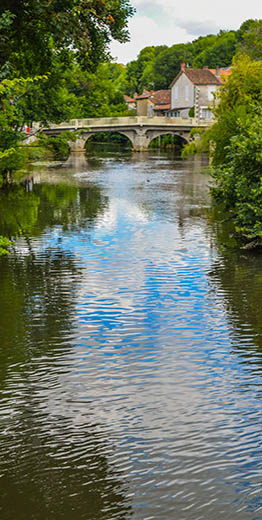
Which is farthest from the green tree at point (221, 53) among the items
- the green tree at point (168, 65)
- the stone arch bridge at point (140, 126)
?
the stone arch bridge at point (140, 126)

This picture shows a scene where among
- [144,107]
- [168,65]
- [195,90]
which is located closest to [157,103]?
[144,107]

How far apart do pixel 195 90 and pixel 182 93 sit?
17.6ft

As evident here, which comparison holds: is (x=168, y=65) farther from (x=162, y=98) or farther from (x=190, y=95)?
(x=190, y=95)

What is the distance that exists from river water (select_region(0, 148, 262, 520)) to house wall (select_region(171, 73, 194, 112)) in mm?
82286

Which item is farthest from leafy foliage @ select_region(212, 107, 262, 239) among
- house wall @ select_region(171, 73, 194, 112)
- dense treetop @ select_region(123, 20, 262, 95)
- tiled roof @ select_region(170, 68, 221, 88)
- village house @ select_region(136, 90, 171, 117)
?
village house @ select_region(136, 90, 171, 117)

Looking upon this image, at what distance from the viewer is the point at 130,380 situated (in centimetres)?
1005

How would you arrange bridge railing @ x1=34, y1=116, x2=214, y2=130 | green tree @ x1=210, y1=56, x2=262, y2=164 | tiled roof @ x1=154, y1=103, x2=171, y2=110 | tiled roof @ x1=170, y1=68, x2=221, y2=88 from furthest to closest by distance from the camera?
tiled roof @ x1=154, y1=103, x2=171, y2=110
tiled roof @ x1=170, y1=68, x2=221, y2=88
bridge railing @ x1=34, y1=116, x2=214, y2=130
green tree @ x1=210, y1=56, x2=262, y2=164

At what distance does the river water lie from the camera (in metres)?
7.16

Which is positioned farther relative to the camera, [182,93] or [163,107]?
[163,107]

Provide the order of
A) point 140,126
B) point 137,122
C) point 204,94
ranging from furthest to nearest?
point 204,94 → point 140,126 → point 137,122

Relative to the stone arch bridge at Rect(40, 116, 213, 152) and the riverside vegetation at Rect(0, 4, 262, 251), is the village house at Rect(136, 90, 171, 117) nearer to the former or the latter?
the stone arch bridge at Rect(40, 116, 213, 152)

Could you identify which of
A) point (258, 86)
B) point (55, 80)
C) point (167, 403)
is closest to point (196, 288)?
point (167, 403)

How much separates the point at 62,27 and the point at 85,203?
554 inches

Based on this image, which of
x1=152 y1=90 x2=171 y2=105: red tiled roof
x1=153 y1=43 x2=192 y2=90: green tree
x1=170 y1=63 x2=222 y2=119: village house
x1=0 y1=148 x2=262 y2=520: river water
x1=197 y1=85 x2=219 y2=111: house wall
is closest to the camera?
x1=0 y1=148 x2=262 y2=520: river water
